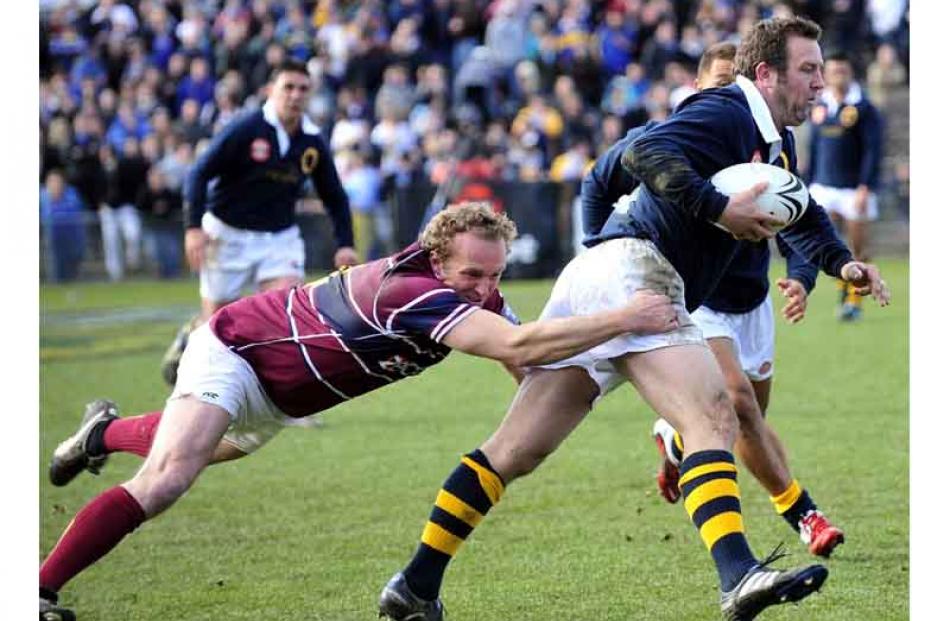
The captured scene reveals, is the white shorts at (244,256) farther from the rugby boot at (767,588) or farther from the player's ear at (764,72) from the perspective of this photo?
the rugby boot at (767,588)

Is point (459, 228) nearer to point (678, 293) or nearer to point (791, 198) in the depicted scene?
point (678, 293)

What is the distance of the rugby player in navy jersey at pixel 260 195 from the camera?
34.2 ft

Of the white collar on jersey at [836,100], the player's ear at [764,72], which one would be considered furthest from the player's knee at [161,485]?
the white collar on jersey at [836,100]

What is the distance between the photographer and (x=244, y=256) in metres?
10.9

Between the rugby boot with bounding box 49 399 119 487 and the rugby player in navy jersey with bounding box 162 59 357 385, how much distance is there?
10.2 ft

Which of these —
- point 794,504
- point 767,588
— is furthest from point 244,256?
point 767,588

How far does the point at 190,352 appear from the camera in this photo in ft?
19.7

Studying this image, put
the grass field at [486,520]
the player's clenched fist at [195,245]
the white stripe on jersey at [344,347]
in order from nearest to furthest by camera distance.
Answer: the white stripe on jersey at [344,347] → the grass field at [486,520] → the player's clenched fist at [195,245]

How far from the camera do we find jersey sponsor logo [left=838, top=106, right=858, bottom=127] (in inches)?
602

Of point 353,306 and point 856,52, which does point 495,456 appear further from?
point 856,52

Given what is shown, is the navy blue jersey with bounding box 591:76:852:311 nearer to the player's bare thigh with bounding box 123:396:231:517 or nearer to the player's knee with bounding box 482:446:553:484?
the player's knee with bounding box 482:446:553:484
